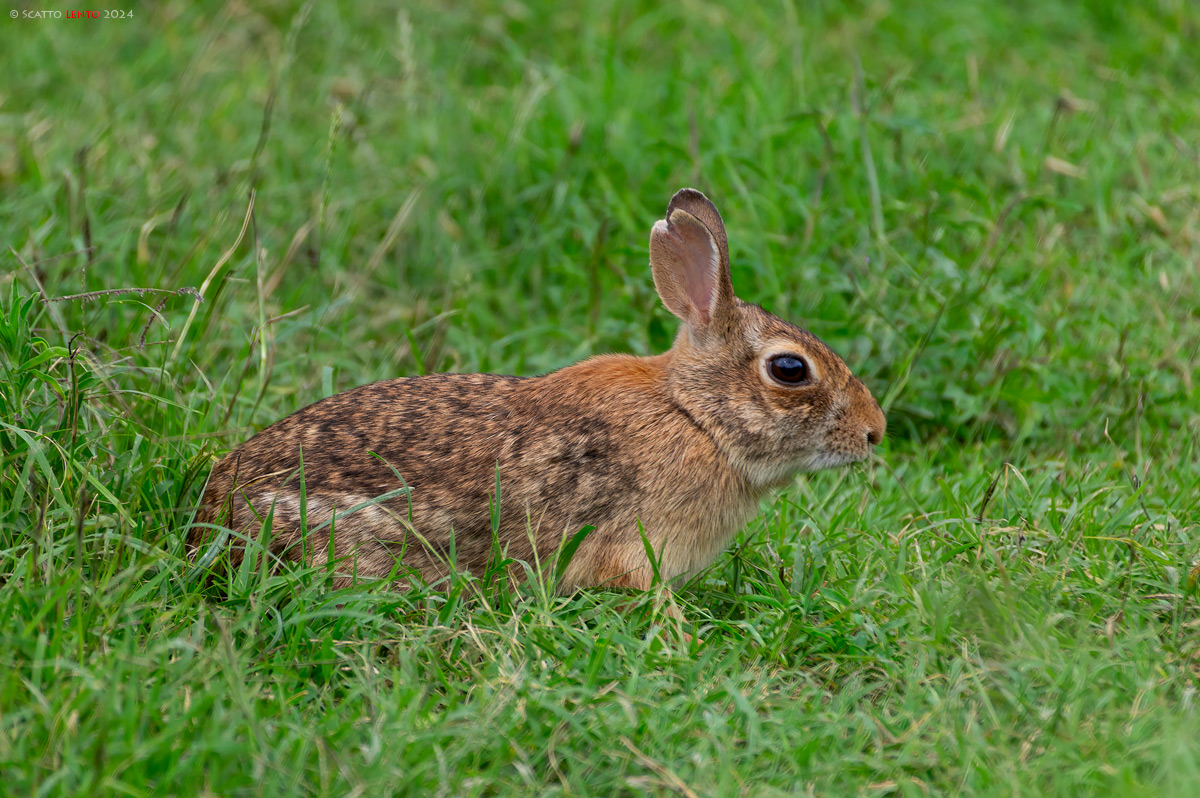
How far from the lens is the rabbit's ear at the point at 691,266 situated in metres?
4.61

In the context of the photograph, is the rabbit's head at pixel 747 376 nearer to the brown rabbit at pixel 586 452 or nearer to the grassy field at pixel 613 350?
the brown rabbit at pixel 586 452

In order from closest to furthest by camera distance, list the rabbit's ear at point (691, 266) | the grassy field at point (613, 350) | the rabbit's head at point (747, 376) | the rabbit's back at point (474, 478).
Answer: the grassy field at point (613, 350)
the rabbit's back at point (474, 478)
the rabbit's head at point (747, 376)
the rabbit's ear at point (691, 266)

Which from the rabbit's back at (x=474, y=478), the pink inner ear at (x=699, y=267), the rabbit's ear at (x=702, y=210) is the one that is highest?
the rabbit's ear at (x=702, y=210)

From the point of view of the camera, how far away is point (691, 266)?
4730mm

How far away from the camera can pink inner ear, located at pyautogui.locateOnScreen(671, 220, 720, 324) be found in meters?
4.64

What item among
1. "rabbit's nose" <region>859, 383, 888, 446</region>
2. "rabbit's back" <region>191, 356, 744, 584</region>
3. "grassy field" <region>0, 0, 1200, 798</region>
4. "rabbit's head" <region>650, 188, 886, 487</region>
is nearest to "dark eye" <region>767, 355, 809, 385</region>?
"rabbit's head" <region>650, 188, 886, 487</region>

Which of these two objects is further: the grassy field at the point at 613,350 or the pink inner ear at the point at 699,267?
the pink inner ear at the point at 699,267

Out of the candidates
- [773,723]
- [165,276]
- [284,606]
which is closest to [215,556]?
[284,606]

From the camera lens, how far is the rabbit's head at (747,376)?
4.49 m

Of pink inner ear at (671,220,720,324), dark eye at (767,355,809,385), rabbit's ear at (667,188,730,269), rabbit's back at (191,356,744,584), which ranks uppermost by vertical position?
rabbit's ear at (667,188,730,269)

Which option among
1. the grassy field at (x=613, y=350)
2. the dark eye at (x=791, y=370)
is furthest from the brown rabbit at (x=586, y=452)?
the grassy field at (x=613, y=350)

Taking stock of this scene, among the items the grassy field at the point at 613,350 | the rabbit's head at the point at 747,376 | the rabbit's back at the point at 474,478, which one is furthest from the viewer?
the rabbit's head at the point at 747,376

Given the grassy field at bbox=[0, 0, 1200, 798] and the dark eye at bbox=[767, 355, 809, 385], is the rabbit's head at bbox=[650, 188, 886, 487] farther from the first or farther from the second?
the grassy field at bbox=[0, 0, 1200, 798]

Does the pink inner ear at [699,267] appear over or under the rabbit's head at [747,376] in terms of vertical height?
over
